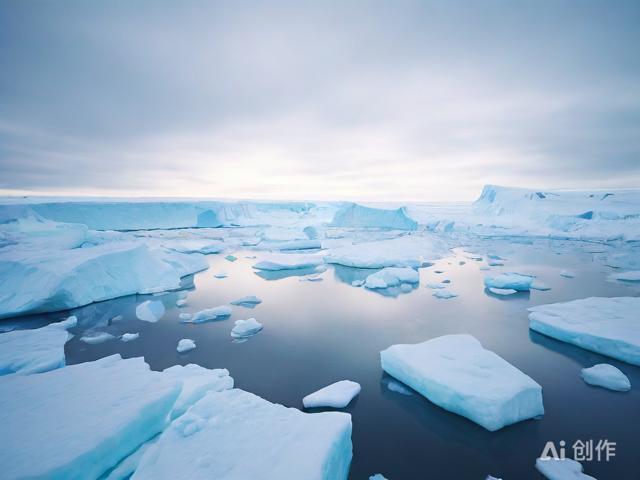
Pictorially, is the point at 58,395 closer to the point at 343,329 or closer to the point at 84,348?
the point at 84,348

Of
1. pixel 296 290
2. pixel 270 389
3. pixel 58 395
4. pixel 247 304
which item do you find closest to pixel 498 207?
pixel 296 290

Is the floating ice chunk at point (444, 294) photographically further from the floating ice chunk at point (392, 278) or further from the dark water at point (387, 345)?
the floating ice chunk at point (392, 278)

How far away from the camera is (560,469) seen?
7.32ft

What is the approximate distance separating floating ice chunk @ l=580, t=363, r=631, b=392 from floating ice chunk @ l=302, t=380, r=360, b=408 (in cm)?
273

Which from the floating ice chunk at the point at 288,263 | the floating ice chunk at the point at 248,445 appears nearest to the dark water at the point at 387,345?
the floating ice chunk at the point at 248,445

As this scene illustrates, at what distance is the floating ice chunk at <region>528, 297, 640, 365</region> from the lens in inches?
148

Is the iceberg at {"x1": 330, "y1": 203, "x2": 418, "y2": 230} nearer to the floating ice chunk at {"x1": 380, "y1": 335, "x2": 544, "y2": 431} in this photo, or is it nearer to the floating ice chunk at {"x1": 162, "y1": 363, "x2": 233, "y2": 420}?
the floating ice chunk at {"x1": 380, "y1": 335, "x2": 544, "y2": 431}

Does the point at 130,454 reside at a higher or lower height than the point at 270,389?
higher

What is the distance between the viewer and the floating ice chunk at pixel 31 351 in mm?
3244

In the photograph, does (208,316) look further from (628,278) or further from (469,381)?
(628,278)

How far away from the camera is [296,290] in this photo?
7.80 metres

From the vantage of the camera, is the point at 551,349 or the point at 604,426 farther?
the point at 551,349

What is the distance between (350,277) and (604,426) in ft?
22.4

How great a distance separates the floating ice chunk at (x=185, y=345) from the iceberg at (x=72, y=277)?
314cm
